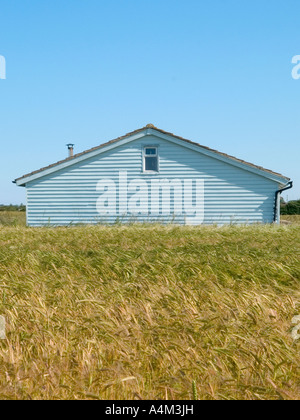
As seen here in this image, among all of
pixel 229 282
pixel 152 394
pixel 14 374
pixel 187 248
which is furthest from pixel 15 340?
pixel 187 248

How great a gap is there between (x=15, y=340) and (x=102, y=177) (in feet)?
61.2

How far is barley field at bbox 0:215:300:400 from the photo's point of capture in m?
3.02

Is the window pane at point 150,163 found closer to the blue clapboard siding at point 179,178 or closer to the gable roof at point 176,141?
the blue clapboard siding at point 179,178

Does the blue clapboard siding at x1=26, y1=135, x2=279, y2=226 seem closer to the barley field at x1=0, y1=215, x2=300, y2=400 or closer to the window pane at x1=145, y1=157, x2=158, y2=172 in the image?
the window pane at x1=145, y1=157, x2=158, y2=172

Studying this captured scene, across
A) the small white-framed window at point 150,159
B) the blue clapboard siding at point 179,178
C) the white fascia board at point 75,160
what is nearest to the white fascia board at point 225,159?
the blue clapboard siding at point 179,178

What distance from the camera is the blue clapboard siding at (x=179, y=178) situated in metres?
22.2

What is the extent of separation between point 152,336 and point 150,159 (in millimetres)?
19072

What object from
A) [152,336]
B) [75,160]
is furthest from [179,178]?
[152,336]

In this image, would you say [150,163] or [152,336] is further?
[150,163]

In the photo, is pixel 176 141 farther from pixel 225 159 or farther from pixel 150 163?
pixel 225 159

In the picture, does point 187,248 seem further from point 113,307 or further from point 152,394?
point 152,394

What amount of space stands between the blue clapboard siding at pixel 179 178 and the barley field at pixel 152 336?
15611 mm

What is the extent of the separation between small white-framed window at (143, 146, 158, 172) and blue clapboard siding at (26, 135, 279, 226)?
206 millimetres

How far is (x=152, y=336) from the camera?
12.5ft
